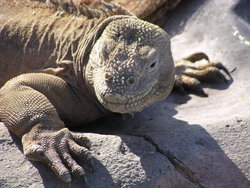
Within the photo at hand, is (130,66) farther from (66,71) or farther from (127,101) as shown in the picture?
(66,71)

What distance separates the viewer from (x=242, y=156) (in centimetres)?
449

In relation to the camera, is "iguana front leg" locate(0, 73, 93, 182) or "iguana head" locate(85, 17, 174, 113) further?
"iguana head" locate(85, 17, 174, 113)

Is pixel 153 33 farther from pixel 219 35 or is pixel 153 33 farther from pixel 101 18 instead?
pixel 219 35

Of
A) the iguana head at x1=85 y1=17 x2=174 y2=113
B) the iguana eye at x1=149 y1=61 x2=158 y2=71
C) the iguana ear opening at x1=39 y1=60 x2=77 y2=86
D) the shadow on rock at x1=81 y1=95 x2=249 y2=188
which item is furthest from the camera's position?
the iguana ear opening at x1=39 y1=60 x2=77 y2=86

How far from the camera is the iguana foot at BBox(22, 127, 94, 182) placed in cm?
388

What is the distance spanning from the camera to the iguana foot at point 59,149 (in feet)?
12.7

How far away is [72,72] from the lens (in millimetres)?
5324

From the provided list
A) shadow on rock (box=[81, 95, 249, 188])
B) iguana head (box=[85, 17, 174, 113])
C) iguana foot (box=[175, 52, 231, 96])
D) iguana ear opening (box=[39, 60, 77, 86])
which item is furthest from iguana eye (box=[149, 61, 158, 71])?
iguana foot (box=[175, 52, 231, 96])

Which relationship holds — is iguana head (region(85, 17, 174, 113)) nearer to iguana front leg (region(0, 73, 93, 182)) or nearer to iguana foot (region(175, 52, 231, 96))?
iguana front leg (region(0, 73, 93, 182))

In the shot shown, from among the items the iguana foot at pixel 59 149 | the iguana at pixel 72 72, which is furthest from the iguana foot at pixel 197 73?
the iguana foot at pixel 59 149

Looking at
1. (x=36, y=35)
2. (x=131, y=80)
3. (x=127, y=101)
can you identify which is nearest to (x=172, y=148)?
(x=127, y=101)

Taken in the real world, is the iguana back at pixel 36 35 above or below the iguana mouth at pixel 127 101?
below

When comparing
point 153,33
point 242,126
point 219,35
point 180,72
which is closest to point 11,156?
point 153,33

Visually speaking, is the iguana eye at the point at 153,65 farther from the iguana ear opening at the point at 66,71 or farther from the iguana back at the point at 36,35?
the iguana ear opening at the point at 66,71
